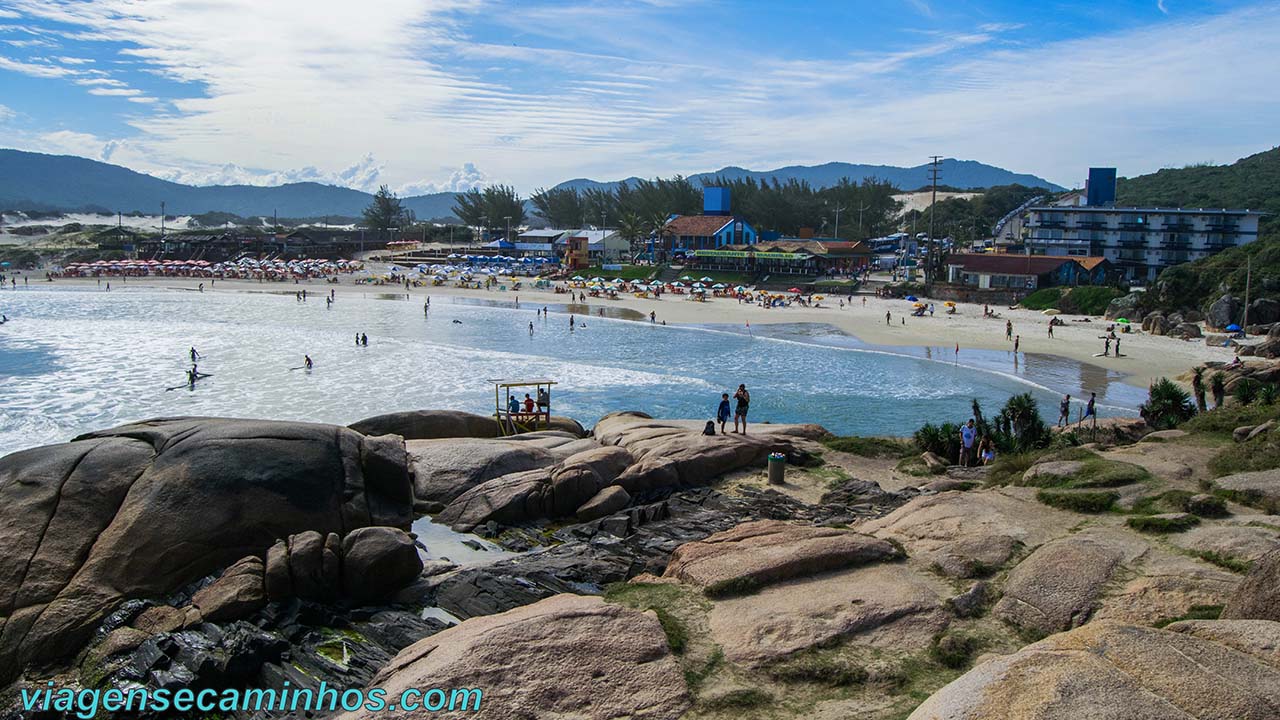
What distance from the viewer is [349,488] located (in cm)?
1352

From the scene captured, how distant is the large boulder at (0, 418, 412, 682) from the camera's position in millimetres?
10305

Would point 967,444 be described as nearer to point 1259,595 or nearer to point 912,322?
point 1259,595

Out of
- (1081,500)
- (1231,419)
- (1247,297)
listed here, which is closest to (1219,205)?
Result: (1247,297)

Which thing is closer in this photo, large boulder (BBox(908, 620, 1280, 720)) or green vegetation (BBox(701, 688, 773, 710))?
large boulder (BBox(908, 620, 1280, 720))

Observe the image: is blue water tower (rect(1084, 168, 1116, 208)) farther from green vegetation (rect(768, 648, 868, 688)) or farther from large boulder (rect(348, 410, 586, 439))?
green vegetation (rect(768, 648, 868, 688))

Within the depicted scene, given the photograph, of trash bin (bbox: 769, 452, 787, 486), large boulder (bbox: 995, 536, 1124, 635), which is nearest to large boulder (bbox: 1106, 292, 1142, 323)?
trash bin (bbox: 769, 452, 787, 486)

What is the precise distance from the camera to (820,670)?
7.70 m

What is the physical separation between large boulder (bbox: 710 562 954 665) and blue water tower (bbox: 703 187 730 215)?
9818 cm

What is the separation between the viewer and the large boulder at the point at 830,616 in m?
8.18

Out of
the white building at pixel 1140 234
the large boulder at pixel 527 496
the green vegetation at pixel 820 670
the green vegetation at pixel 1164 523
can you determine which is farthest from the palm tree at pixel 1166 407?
the white building at pixel 1140 234

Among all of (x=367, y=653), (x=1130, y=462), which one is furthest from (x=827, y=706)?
(x=1130, y=462)

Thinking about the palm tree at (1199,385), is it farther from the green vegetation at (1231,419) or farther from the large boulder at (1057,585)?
the large boulder at (1057,585)

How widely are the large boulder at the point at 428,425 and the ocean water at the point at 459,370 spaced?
5783mm

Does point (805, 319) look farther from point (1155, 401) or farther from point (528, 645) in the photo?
point (528, 645)
